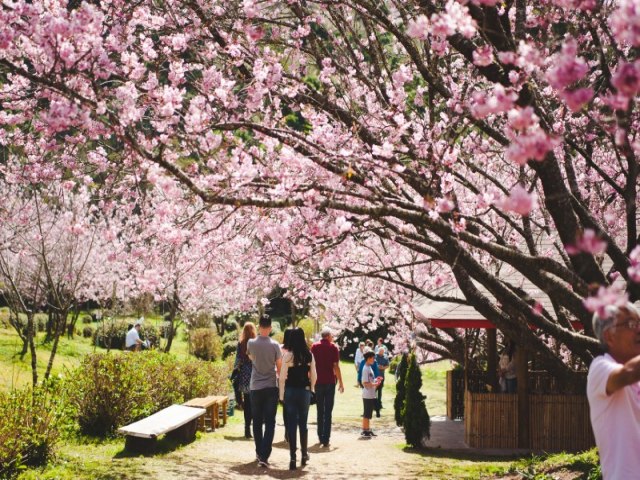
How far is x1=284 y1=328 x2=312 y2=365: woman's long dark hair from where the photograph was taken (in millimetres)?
8617

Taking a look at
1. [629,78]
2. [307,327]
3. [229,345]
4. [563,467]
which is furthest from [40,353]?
[629,78]

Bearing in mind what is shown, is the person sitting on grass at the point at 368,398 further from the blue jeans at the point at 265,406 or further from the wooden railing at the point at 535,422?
the blue jeans at the point at 265,406

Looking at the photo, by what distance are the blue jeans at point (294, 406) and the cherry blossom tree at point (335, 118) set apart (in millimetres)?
1723

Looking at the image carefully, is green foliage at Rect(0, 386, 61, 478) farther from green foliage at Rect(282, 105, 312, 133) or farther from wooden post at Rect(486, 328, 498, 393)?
wooden post at Rect(486, 328, 498, 393)

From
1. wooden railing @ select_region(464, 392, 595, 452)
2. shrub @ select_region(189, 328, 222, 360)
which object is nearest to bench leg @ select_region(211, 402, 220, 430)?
wooden railing @ select_region(464, 392, 595, 452)

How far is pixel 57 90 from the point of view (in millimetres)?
4730

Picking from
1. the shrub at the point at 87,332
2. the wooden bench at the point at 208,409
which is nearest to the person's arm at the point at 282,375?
the wooden bench at the point at 208,409

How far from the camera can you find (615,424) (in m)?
3.32

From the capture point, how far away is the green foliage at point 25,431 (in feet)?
24.8

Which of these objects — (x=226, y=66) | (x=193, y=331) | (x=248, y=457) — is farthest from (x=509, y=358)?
(x=193, y=331)

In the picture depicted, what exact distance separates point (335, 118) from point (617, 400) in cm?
540

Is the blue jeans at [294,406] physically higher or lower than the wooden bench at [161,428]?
higher

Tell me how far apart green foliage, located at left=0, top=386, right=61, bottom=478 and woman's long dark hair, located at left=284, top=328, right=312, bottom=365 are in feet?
9.30

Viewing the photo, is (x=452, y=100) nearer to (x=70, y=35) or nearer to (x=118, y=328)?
(x=70, y=35)
